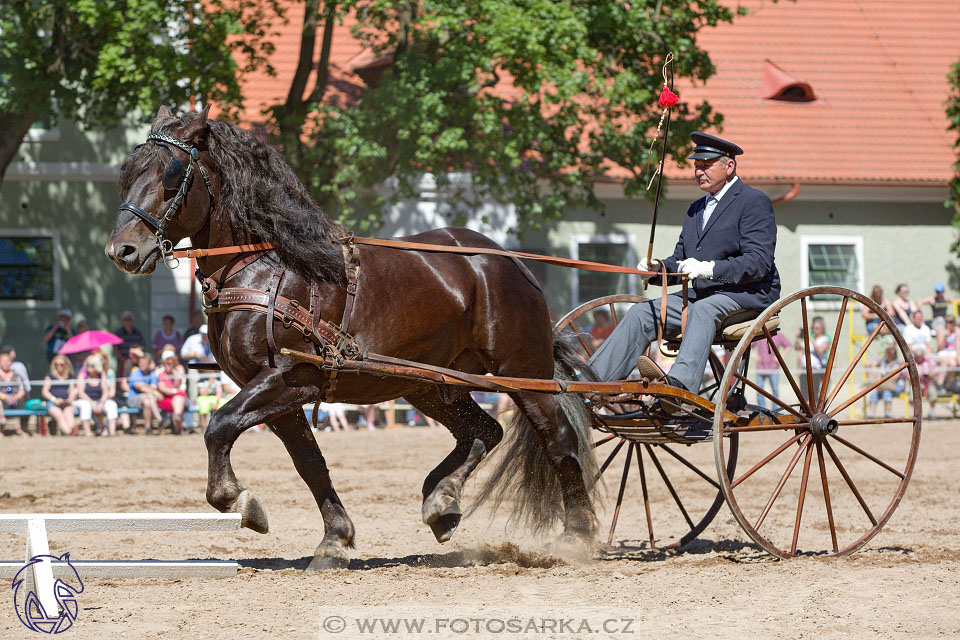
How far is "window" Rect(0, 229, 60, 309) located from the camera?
19.7m

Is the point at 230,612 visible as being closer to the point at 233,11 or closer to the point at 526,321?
the point at 526,321

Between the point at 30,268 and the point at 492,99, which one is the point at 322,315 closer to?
the point at 492,99

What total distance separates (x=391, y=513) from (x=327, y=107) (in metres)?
9.03

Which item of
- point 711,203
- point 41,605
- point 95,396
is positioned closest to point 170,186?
point 41,605

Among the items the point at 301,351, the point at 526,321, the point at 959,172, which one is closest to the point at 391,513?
the point at 526,321

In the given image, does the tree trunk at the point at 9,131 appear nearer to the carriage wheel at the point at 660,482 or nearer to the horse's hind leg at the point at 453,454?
the carriage wheel at the point at 660,482

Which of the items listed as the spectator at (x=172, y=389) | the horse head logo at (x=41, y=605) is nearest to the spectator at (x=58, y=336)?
the spectator at (x=172, y=389)

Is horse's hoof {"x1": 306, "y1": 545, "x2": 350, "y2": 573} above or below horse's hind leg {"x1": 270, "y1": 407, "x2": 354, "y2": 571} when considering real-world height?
below

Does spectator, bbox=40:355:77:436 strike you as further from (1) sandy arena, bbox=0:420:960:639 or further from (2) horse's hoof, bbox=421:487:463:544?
(2) horse's hoof, bbox=421:487:463:544

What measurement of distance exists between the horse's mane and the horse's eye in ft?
0.82

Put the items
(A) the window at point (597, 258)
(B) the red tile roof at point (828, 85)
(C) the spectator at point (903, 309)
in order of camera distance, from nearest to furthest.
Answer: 1. (C) the spectator at point (903, 309)
2. (A) the window at point (597, 258)
3. (B) the red tile roof at point (828, 85)

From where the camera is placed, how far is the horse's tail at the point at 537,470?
21.4 feet

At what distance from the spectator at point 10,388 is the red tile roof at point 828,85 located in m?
6.40

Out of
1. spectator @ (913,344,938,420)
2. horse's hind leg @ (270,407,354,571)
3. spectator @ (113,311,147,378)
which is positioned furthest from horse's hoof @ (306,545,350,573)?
spectator @ (913,344,938,420)
